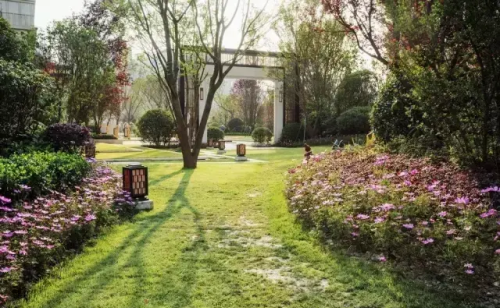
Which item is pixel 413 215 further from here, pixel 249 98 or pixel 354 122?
pixel 249 98

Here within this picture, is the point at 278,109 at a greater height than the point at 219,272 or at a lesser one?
greater

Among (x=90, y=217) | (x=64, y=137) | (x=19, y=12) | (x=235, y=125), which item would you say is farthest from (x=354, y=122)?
(x=235, y=125)

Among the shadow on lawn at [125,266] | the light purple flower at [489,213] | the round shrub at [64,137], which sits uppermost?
the round shrub at [64,137]

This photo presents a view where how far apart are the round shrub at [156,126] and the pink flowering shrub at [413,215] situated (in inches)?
485

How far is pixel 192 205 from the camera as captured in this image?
5879 millimetres

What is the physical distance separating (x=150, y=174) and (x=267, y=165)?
2.96 m

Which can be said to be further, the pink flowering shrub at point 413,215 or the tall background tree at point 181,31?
the tall background tree at point 181,31

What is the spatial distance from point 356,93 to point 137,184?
50.6 feet

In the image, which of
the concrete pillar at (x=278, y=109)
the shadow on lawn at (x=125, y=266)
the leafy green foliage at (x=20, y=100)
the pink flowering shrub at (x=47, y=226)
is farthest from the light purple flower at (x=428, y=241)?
the concrete pillar at (x=278, y=109)

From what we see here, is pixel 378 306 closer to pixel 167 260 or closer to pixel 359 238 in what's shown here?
pixel 359 238

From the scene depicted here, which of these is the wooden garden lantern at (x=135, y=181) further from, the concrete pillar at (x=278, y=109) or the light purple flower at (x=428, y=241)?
the concrete pillar at (x=278, y=109)

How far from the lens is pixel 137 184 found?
5.57 meters

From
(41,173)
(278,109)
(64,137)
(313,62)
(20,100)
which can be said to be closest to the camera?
(41,173)

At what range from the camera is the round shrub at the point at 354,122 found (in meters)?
17.4
